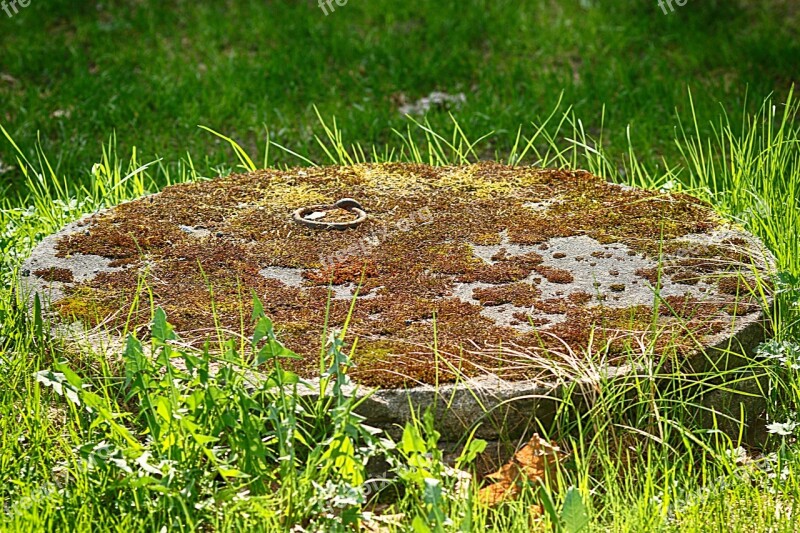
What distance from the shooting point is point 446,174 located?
3.73 meters

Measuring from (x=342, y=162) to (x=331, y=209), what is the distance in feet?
2.46

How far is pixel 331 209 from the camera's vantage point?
11.2 ft

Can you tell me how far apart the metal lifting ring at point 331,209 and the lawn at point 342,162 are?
21.5 inches

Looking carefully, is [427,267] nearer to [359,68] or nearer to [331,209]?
[331,209]

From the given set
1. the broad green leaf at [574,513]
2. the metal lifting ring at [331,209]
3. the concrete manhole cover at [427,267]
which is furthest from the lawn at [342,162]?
the metal lifting ring at [331,209]

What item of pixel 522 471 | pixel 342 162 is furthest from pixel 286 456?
pixel 342 162

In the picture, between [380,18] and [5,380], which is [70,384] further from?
[380,18]

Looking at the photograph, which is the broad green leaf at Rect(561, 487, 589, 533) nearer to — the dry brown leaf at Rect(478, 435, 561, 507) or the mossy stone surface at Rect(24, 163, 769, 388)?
the dry brown leaf at Rect(478, 435, 561, 507)

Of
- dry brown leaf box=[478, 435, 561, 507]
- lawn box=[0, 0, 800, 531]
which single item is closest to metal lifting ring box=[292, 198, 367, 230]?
lawn box=[0, 0, 800, 531]

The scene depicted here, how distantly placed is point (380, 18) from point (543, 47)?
1.22 meters

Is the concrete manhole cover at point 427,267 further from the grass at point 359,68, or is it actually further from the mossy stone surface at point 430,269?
the grass at point 359,68

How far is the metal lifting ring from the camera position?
3.24m

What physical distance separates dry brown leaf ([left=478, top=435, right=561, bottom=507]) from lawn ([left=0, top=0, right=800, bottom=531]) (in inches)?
1.9

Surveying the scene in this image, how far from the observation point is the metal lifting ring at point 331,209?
3.24m
